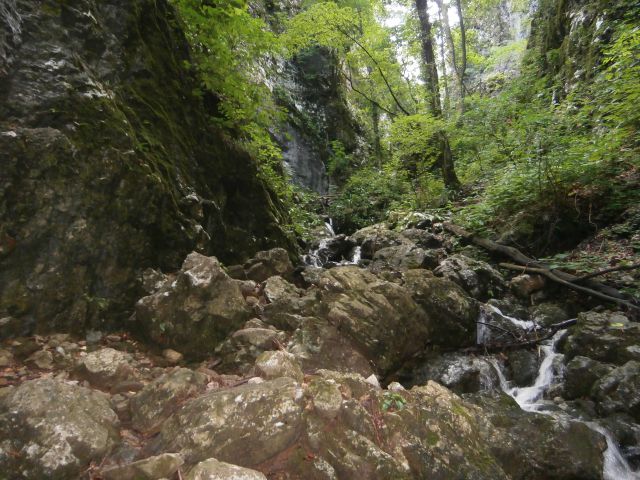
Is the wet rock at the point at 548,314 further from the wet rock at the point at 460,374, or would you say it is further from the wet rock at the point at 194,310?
the wet rock at the point at 194,310

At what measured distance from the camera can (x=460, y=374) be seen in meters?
4.87

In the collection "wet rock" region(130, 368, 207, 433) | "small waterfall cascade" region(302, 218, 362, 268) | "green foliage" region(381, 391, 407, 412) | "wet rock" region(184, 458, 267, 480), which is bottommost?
"green foliage" region(381, 391, 407, 412)

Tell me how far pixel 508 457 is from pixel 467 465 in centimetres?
60

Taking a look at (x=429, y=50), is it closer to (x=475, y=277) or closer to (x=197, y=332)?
(x=475, y=277)

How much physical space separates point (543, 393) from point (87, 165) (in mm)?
6208

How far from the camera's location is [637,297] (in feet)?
17.8

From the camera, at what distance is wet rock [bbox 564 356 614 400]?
169 inches

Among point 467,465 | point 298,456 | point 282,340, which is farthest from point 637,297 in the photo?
point 298,456

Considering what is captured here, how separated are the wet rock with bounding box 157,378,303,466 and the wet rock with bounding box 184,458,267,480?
0.70 feet

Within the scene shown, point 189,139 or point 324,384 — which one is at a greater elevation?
point 189,139

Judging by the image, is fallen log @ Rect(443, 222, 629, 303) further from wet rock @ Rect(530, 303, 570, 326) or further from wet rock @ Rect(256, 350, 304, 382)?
wet rock @ Rect(256, 350, 304, 382)

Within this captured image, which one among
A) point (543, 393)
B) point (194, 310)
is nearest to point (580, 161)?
point (543, 393)

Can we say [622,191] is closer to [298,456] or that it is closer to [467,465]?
[467,465]

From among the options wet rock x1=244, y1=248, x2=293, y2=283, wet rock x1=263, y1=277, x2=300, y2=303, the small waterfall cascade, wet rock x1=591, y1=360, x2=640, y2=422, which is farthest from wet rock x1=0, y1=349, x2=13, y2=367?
the small waterfall cascade
